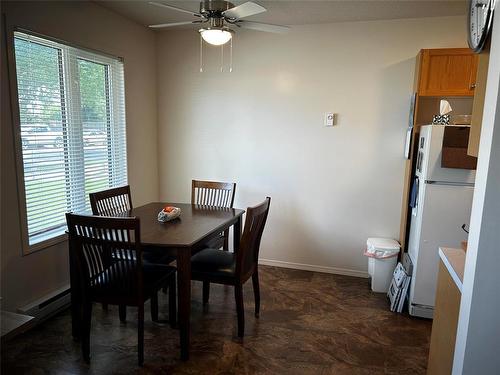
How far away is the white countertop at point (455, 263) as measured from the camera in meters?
1.39

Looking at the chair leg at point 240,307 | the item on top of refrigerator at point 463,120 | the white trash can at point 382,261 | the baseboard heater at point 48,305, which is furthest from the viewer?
the white trash can at point 382,261

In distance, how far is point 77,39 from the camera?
2865mm

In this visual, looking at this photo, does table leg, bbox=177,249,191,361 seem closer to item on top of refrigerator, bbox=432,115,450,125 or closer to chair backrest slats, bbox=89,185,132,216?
chair backrest slats, bbox=89,185,132,216

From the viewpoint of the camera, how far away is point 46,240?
2.69m

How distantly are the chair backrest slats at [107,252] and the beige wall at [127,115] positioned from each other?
1.95ft

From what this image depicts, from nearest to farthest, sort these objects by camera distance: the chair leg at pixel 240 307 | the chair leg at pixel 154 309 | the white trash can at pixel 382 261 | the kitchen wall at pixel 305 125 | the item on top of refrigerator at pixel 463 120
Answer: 1. the chair leg at pixel 240 307
2. the chair leg at pixel 154 309
3. the item on top of refrigerator at pixel 463 120
4. the white trash can at pixel 382 261
5. the kitchen wall at pixel 305 125

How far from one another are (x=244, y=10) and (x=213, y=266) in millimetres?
1744

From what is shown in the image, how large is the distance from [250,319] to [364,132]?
205 centimetres

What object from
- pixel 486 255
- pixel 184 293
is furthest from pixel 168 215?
pixel 486 255

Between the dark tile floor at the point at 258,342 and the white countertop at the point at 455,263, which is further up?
the white countertop at the point at 455,263

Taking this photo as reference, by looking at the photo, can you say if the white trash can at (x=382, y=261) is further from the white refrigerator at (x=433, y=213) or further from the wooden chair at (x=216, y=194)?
the wooden chair at (x=216, y=194)

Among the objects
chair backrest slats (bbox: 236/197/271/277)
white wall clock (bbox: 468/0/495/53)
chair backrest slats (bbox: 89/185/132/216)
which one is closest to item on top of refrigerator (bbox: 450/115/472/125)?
white wall clock (bbox: 468/0/495/53)

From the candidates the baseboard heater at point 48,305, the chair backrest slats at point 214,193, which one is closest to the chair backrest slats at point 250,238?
the chair backrest slats at point 214,193

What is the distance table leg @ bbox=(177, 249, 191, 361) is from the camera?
208cm
